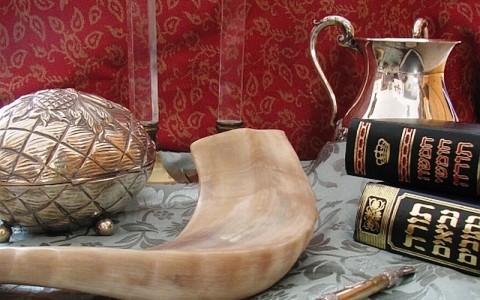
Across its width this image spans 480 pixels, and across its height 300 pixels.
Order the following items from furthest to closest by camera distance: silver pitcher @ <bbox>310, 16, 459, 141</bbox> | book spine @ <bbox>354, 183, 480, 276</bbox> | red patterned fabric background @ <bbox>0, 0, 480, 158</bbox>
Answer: red patterned fabric background @ <bbox>0, 0, 480, 158</bbox>, silver pitcher @ <bbox>310, 16, 459, 141</bbox>, book spine @ <bbox>354, 183, 480, 276</bbox>

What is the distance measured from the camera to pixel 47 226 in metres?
0.62

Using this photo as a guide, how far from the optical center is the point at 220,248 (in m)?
0.49

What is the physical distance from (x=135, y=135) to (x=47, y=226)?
0.42 feet

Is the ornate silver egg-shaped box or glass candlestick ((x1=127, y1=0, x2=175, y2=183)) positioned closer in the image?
the ornate silver egg-shaped box

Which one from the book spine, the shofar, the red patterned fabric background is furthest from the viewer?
the red patterned fabric background

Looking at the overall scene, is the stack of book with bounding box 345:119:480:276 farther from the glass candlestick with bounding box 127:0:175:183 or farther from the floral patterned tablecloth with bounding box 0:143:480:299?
the glass candlestick with bounding box 127:0:175:183

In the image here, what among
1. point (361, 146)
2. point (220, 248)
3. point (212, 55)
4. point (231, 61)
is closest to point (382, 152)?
point (361, 146)

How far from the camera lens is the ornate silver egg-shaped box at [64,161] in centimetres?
58

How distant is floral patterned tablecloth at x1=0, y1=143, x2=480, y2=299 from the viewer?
0.51m

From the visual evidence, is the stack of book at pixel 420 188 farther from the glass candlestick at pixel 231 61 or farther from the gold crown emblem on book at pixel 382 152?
the glass candlestick at pixel 231 61

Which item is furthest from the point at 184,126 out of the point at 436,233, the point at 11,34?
the point at 436,233

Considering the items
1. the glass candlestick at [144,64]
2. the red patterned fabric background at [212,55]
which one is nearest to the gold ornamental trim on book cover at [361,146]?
the glass candlestick at [144,64]

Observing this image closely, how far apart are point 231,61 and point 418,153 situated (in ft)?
1.26

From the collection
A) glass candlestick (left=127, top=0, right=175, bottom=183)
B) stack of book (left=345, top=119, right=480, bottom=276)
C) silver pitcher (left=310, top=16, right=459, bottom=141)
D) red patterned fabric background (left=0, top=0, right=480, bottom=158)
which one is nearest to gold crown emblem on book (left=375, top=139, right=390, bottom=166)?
stack of book (left=345, top=119, right=480, bottom=276)
